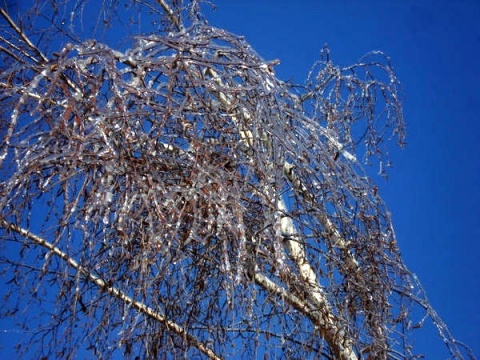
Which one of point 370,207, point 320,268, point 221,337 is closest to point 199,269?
point 221,337

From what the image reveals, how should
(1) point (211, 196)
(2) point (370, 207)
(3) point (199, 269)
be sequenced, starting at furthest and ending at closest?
(2) point (370, 207) → (3) point (199, 269) → (1) point (211, 196)

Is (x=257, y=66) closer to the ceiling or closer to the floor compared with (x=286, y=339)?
closer to the ceiling

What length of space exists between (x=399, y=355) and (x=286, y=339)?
695 mm

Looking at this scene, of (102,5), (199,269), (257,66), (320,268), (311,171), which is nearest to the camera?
(257,66)

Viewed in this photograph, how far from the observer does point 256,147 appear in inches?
68.9

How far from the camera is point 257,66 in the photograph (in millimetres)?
1730

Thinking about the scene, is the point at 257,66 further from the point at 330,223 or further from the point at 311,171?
the point at 330,223

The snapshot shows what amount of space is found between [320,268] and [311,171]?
40 cm

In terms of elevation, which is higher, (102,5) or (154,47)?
(102,5)

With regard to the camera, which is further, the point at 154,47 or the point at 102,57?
the point at 154,47

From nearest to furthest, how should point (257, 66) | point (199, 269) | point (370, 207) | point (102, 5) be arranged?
point (257, 66), point (199, 269), point (370, 207), point (102, 5)

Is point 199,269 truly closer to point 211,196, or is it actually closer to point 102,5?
point 211,196

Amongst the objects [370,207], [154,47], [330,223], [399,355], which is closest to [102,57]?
[154,47]

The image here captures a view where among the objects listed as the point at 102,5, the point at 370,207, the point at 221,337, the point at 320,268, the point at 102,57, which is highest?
the point at 102,5
